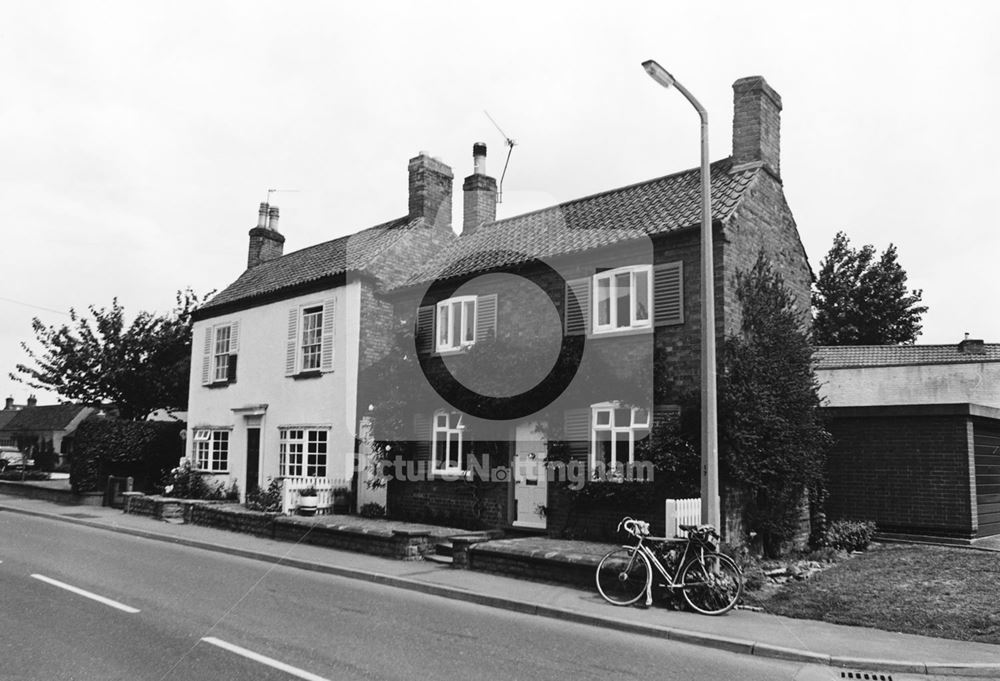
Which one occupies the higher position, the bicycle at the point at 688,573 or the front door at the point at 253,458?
the front door at the point at 253,458

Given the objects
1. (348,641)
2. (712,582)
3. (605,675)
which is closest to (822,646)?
(712,582)

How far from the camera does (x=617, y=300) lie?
16062mm

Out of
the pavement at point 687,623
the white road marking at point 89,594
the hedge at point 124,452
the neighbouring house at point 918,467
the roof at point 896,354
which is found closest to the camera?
the pavement at point 687,623

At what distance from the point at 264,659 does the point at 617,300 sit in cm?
1052

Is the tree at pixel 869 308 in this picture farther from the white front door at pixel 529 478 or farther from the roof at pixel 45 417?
the roof at pixel 45 417

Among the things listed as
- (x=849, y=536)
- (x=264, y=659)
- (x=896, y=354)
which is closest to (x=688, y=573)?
(x=264, y=659)

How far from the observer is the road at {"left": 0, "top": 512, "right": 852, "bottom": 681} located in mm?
7223

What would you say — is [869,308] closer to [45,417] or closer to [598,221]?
[598,221]

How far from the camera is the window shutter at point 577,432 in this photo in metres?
15.7

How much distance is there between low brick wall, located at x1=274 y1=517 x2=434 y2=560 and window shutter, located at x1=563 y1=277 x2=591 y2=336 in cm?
516

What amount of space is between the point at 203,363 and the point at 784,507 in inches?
766

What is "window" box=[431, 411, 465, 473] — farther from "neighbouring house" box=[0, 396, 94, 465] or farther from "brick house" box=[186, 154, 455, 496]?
"neighbouring house" box=[0, 396, 94, 465]

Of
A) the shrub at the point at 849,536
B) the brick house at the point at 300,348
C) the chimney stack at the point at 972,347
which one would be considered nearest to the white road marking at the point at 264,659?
the shrub at the point at 849,536

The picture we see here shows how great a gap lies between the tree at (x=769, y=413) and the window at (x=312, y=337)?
1200 cm
